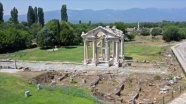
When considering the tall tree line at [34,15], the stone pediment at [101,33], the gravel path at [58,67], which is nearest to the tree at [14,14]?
the tall tree line at [34,15]

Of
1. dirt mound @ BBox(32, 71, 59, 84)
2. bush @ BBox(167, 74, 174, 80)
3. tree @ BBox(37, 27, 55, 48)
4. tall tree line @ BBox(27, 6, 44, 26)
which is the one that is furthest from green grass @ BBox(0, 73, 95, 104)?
tall tree line @ BBox(27, 6, 44, 26)

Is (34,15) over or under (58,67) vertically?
over

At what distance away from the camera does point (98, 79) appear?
41.2 metres

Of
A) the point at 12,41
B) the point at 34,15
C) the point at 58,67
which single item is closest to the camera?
the point at 58,67

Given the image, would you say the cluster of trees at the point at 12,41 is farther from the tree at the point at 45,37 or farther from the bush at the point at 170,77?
the bush at the point at 170,77

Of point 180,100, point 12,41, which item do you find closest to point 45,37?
point 12,41

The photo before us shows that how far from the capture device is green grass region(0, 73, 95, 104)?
29469 millimetres

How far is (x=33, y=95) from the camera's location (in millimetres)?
31453

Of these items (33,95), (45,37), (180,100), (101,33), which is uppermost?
(101,33)

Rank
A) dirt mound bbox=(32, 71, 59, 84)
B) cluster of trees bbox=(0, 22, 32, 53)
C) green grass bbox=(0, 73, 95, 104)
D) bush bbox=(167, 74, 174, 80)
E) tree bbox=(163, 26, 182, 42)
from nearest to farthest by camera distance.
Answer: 1. green grass bbox=(0, 73, 95, 104)
2. bush bbox=(167, 74, 174, 80)
3. dirt mound bbox=(32, 71, 59, 84)
4. cluster of trees bbox=(0, 22, 32, 53)
5. tree bbox=(163, 26, 182, 42)

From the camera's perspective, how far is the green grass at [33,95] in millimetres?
29469

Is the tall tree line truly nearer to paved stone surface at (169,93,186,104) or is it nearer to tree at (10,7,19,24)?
tree at (10,7,19,24)

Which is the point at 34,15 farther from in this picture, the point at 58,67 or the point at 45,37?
the point at 58,67

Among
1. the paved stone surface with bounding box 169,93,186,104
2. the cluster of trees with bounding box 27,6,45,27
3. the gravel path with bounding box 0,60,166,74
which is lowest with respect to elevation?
the paved stone surface with bounding box 169,93,186,104
